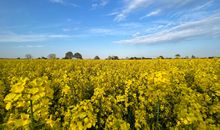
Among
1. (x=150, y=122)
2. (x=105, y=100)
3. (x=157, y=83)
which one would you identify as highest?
(x=157, y=83)

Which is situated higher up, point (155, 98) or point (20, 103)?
point (20, 103)

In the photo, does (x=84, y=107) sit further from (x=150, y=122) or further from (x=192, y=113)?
(x=150, y=122)

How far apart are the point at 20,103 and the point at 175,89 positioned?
530 cm

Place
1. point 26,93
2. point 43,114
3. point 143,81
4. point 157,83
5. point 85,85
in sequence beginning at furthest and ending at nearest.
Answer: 1. point 85,85
2. point 143,81
3. point 157,83
4. point 43,114
5. point 26,93

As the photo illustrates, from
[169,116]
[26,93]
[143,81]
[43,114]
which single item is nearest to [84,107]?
[43,114]

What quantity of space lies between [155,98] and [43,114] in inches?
108

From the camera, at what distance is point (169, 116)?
7.11 metres

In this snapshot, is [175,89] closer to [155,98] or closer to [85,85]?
[155,98]

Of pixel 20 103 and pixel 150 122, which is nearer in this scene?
pixel 20 103

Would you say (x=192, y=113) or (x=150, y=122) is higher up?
(x=192, y=113)

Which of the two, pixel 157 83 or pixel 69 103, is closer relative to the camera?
pixel 157 83

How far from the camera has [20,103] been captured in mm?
3078

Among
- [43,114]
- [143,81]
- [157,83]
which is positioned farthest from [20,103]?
[143,81]

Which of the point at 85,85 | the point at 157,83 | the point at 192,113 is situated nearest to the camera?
the point at 192,113
